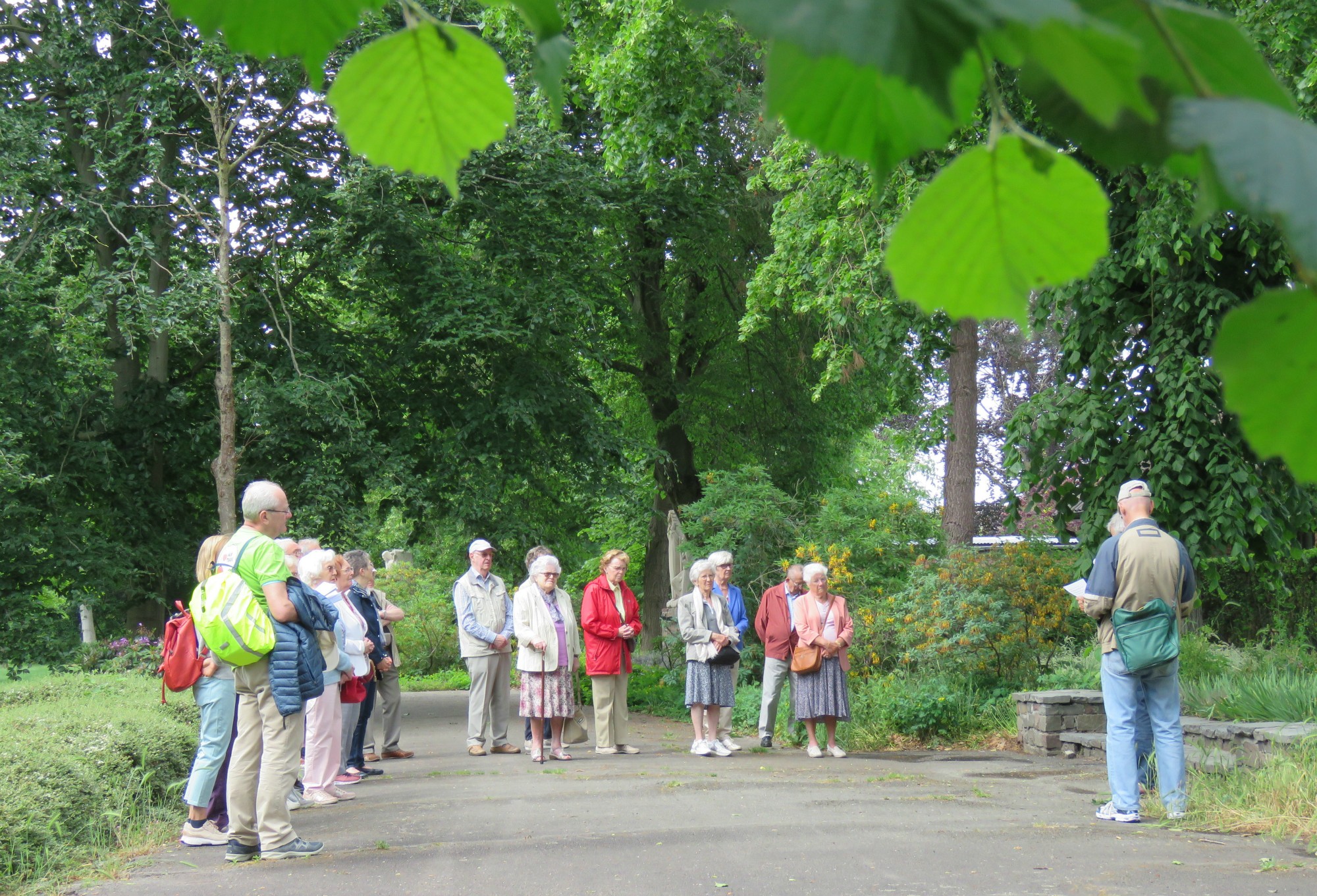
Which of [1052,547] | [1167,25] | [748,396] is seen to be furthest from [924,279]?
[748,396]

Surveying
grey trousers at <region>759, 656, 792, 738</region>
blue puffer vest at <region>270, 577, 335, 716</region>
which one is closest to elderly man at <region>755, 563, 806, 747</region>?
grey trousers at <region>759, 656, 792, 738</region>

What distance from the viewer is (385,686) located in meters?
10.2

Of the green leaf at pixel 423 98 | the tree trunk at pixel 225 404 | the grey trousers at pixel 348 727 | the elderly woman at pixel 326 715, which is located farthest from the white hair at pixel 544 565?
the green leaf at pixel 423 98

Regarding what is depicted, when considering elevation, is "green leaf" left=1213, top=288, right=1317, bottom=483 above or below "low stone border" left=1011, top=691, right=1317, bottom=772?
above

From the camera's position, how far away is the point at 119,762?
6594mm

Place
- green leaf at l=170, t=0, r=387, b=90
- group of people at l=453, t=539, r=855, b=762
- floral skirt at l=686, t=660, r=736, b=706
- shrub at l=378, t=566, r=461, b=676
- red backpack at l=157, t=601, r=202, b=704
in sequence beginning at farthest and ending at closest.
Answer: shrub at l=378, t=566, r=461, b=676
floral skirt at l=686, t=660, r=736, b=706
group of people at l=453, t=539, r=855, b=762
red backpack at l=157, t=601, r=202, b=704
green leaf at l=170, t=0, r=387, b=90

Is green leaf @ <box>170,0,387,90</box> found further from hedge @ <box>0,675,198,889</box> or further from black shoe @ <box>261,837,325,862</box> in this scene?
black shoe @ <box>261,837,325,862</box>

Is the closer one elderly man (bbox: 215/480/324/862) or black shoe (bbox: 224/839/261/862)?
elderly man (bbox: 215/480/324/862)

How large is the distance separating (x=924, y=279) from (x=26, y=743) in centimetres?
685

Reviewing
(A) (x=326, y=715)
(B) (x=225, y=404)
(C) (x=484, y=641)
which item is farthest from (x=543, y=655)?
(B) (x=225, y=404)

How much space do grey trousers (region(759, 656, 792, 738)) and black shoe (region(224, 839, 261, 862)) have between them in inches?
231

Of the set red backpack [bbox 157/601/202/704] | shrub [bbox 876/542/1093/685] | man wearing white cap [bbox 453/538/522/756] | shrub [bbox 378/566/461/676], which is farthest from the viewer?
shrub [bbox 378/566/461/676]

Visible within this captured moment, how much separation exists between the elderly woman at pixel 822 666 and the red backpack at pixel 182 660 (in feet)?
18.1

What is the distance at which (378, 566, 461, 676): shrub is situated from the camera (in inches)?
943
